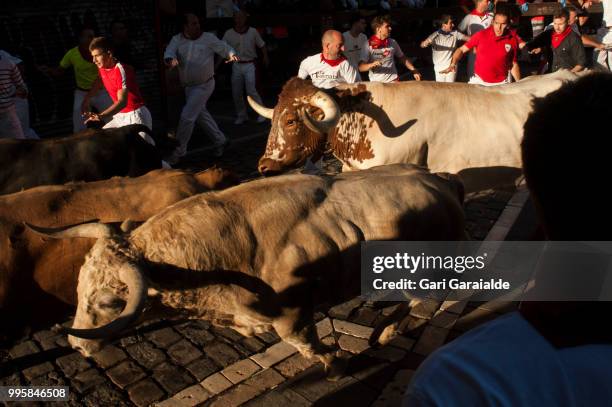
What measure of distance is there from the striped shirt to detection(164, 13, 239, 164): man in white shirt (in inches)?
104

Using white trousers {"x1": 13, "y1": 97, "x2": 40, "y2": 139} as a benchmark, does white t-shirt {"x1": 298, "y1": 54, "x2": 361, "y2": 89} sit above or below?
above

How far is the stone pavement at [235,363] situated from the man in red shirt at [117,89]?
301 cm

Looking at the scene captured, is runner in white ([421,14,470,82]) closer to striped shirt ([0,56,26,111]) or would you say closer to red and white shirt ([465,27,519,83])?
red and white shirt ([465,27,519,83])

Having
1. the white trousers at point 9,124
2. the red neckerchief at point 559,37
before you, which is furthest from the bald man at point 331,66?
the white trousers at point 9,124

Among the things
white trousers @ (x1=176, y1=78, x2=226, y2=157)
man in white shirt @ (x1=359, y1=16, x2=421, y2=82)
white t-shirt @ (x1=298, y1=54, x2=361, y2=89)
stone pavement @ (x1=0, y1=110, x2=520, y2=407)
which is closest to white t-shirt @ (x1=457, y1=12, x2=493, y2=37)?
man in white shirt @ (x1=359, y1=16, x2=421, y2=82)

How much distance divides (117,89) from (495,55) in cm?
553

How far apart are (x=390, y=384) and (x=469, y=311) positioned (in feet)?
4.06

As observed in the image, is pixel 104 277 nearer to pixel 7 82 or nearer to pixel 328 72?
pixel 328 72

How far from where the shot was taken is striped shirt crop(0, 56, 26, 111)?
284 inches

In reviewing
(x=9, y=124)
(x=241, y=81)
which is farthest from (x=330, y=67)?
(x=241, y=81)

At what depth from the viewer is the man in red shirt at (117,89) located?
22.0 ft

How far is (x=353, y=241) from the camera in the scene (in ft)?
10.7

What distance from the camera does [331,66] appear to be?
737 cm

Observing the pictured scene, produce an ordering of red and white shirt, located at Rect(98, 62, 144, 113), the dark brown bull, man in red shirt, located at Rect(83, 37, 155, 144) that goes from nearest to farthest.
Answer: the dark brown bull
man in red shirt, located at Rect(83, 37, 155, 144)
red and white shirt, located at Rect(98, 62, 144, 113)
